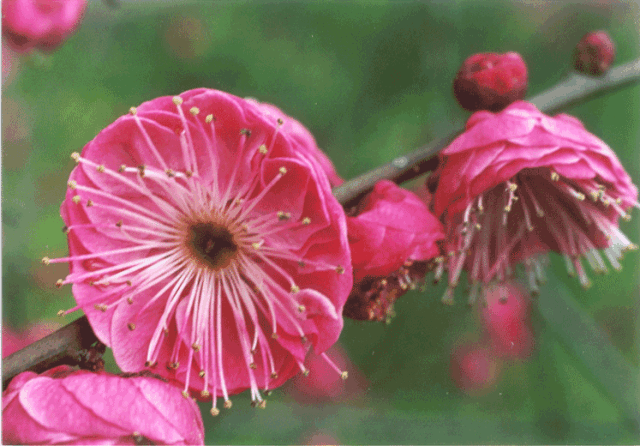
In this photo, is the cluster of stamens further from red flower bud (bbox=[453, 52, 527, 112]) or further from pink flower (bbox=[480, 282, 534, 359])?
pink flower (bbox=[480, 282, 534, 359])

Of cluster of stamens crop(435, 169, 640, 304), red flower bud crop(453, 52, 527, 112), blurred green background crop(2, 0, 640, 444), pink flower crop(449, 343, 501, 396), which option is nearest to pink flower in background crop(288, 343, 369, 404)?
blurred green background crop(2, 0, 640, 444)

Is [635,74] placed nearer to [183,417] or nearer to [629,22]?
[629,22]

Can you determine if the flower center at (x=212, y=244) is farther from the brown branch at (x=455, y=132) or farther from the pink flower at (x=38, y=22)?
the pink flower at (x=38, y=22)

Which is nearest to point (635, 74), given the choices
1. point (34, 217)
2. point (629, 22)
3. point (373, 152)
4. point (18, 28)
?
point (629, 22)

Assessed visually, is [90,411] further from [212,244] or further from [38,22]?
[38,22]

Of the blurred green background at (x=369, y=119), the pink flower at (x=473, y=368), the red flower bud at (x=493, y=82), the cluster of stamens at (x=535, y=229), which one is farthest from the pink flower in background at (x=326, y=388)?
the red flower bud at (x=493, y=82)

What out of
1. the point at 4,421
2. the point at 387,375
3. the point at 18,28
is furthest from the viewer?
the point at 387,375
